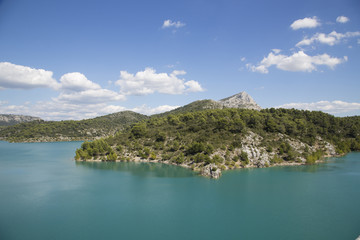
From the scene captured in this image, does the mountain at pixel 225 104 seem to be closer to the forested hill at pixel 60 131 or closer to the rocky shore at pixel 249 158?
the forested hill at pixel 60 131

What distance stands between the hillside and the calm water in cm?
555

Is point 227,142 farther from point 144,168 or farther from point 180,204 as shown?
point 180,204

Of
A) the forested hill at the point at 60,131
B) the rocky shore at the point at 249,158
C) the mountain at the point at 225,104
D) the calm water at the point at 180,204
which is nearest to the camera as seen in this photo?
the calm water at the point at 180,204

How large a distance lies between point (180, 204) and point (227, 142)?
35126mm

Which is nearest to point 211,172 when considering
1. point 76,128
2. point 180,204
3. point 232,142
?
point 180,204

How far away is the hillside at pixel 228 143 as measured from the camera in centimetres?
6146

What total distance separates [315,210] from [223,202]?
14.1 m

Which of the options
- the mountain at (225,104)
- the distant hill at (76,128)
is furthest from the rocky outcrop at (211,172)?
the mountain at (225,104)

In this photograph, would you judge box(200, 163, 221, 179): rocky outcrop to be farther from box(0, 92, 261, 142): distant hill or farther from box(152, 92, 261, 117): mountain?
box(152, 92, 261, 117): mountain

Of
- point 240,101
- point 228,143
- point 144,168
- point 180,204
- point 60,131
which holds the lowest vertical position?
point 180,204

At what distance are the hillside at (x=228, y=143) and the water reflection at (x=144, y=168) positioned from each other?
2.92 meters

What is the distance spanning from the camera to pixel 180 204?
35.2 m

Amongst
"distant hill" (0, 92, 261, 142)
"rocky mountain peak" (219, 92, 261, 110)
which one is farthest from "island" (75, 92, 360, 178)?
"rocky mountain peak" (219, 92, 261, 110)

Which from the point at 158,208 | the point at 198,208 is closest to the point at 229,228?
the point at 198,208
